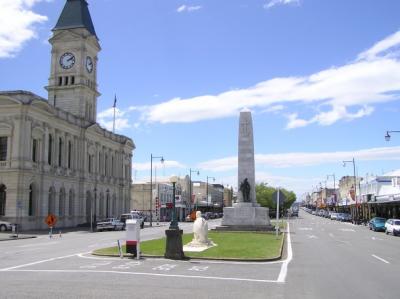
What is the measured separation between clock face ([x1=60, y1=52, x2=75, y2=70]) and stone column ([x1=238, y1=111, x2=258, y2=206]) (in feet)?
127

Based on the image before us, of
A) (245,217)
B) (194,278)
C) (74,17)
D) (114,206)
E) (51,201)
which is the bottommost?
(194,278)

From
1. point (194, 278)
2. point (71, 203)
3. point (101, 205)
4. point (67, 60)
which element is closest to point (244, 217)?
point (194, 278)

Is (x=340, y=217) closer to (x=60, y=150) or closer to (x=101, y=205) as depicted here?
(x=101, y=205)

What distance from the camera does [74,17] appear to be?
7644 cm

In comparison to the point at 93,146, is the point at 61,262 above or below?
below

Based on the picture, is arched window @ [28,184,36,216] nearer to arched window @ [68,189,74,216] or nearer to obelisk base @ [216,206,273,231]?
arched window @ [68,189,74,216]

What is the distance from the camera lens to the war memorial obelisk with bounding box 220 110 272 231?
43.1 m

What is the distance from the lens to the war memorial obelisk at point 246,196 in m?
43.1

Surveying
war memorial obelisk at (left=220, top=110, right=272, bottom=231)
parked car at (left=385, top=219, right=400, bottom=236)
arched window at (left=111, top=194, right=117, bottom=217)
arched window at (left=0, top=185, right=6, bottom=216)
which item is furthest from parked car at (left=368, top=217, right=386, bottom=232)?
arched window at (left=111, top=194, right=117, bottom=217)

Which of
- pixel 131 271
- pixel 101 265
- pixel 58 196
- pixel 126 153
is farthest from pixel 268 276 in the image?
pixel 126 153

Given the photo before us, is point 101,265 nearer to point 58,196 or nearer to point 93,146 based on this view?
point 58,196

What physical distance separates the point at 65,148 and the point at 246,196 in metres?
31.0

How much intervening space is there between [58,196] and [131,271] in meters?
49.4

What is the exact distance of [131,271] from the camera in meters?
16.6
